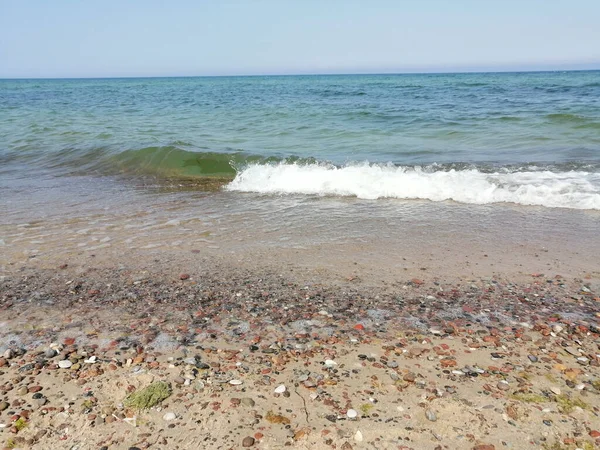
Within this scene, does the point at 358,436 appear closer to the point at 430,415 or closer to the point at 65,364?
the point at 430,415

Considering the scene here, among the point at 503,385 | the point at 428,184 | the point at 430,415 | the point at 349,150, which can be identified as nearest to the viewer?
the point at 430,415

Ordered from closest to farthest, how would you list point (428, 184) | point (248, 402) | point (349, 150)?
1. point (248, 402)
2. point (428, 184)
3. point (349, 150)

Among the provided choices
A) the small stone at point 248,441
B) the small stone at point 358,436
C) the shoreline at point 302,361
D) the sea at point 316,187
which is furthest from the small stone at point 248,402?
the sea at point 316,187

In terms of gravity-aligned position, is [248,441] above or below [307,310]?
above

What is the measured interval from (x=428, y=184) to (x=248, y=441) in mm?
6813

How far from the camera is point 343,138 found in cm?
1523

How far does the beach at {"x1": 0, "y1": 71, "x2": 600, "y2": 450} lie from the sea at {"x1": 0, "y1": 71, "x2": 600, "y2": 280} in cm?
6

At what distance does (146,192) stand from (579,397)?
26.4 ft

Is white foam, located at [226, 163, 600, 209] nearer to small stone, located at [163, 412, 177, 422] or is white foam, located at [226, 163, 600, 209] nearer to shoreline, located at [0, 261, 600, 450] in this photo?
shoreline, located at [0, 261, 600, 450]

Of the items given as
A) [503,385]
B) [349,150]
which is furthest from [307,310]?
[349,150]

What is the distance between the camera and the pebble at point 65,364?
3.38 metres

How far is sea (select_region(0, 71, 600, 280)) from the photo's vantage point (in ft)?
20.3

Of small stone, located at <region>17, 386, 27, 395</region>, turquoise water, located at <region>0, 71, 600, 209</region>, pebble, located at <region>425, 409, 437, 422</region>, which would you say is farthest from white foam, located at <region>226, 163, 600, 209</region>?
small stone, located at <region>17, 386, 27, 395</region>

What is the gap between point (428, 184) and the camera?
28.7 feet
